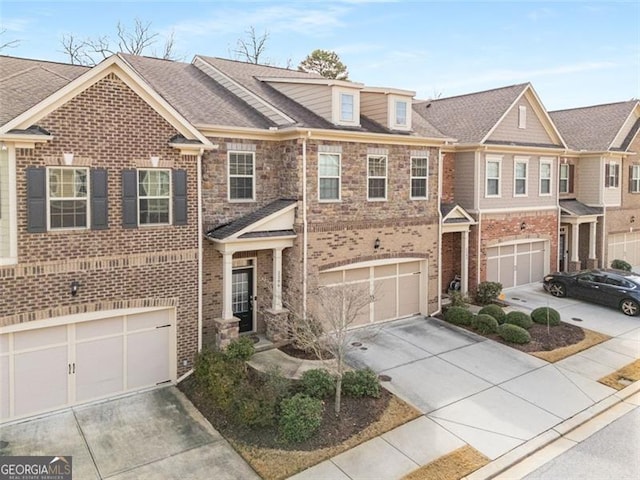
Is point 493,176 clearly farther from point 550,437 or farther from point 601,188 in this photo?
point 550,437

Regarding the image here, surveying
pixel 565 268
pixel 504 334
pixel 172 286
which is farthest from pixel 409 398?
pixel 565 268

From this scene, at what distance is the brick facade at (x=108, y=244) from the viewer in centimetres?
1144

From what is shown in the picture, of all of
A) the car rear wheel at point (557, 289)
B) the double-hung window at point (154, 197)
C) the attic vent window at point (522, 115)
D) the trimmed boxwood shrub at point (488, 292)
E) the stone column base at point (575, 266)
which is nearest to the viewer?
the double-hung window at point (154, 197)

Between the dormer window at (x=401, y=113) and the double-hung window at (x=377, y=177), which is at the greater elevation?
the dormer window at (x=401, y=113)

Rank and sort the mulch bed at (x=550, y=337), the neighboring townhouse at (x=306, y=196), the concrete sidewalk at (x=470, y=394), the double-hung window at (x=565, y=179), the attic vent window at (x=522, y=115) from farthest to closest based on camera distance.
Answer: the double-hung window at (x=565, y=179), the attic vent window at (x=522, y=115), the mulch bed at (x=550, y=337), the neighboring townhouse at (x=306, y=196), the concrete sidewalk at (x=470, y=394)

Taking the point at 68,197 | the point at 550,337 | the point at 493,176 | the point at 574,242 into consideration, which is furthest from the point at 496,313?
the point at 68,197

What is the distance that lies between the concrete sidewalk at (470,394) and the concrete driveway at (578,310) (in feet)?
2.74

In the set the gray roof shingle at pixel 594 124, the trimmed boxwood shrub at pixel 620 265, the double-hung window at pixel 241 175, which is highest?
the gray roof shingle at pixel 594 124

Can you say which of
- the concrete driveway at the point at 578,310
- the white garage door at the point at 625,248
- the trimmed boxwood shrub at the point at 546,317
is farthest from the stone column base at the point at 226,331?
the white garage door at the point at 625,248

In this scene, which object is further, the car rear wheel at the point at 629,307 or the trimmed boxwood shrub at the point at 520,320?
the car rear wheel at the point at 629,307

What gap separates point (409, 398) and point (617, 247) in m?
22.7

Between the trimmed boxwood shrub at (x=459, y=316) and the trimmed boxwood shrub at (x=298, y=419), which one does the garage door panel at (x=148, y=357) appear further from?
the trimmed boxwood shrub at (x=459, y=316)

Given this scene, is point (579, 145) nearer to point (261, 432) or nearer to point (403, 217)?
point (403, 217)

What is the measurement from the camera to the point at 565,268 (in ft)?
90.7
